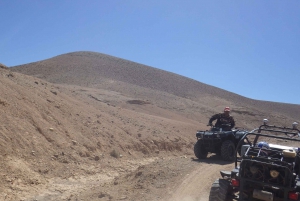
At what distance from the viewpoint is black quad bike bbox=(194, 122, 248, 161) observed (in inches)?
480

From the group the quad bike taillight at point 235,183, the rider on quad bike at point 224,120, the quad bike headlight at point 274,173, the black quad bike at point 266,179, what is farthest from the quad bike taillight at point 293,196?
the rider on quad bike at point 224,120

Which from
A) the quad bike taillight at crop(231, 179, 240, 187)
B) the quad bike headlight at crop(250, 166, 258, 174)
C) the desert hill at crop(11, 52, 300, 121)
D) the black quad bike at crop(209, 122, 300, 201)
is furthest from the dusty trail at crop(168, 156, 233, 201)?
the desert hill at crop(11, 52, 300, 121)

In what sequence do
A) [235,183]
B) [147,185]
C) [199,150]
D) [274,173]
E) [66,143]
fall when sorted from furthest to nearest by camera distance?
[199,150]
[66,143]
[147,185]
[235,183]
[274,173]

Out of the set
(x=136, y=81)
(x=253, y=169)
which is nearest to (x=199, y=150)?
(x=253, y=169)

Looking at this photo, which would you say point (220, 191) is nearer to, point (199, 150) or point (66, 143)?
point (199, 150)

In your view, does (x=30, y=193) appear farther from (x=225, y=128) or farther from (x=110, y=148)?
(x=225, y=128)

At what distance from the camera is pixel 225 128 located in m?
13.2

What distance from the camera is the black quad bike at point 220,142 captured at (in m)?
12.2

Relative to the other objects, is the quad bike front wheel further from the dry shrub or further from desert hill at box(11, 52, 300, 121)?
desert hill at box(11, 52, 300, 121)

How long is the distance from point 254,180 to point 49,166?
7.18 meters

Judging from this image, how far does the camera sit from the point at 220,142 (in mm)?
12609

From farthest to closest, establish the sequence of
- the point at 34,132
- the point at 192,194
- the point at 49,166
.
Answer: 1. the point at 34,132
2. the point at 49,166
3. the point at 192,194

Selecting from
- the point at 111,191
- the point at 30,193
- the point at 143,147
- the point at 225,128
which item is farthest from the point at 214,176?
the point at 143,147

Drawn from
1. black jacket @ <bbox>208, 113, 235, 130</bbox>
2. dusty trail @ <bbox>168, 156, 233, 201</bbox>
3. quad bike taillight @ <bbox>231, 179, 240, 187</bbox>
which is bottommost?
dusty trail @ <bbox>168, 156, 233, 201</bbox>
